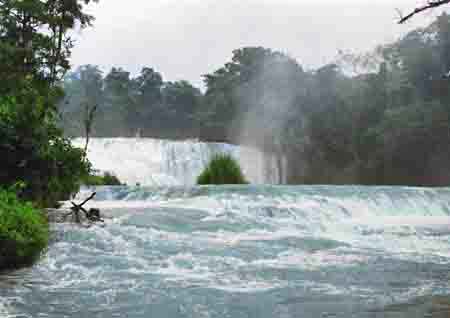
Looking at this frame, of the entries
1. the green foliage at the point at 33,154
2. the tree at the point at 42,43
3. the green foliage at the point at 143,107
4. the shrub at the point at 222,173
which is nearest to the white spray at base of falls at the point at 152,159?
the shrub at the point at 222,173

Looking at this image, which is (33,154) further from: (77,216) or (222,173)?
(222,173)

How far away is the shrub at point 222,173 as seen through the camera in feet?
66.1

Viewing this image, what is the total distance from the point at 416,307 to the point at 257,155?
29831mm

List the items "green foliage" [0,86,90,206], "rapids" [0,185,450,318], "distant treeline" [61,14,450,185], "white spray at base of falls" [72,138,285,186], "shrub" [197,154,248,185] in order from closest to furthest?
"rapids" [0,185,450,318] → "green foliage" [0,86,90,206] → "shrub" [197,154,248,185] → "white spray at base of falls" [72,138,285,186] → "distant treeline" [61,14,450,185]

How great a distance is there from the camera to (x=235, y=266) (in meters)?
6.95

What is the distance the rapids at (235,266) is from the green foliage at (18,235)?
0.67 feet

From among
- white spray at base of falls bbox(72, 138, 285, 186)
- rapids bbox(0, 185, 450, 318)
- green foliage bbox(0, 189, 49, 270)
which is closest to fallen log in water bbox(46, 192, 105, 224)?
rapids bbox(0, 185, 450, 318)

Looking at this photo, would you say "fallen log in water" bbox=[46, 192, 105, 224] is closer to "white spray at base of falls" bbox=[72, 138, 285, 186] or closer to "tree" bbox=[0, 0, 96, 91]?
"tree" bbox=[0, 0, 96, 91]

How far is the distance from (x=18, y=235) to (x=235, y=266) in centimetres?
255

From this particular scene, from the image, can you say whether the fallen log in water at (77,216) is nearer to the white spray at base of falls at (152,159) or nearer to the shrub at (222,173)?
the shrub at (222,173)

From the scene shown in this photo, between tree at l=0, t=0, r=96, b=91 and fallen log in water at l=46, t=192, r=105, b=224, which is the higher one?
tree at l=0, t=0, r=96, b=91

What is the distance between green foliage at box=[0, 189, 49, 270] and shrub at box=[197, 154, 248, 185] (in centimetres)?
1287

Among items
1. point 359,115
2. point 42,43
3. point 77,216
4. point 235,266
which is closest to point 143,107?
point 359,115

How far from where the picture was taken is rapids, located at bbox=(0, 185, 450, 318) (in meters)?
4.93
